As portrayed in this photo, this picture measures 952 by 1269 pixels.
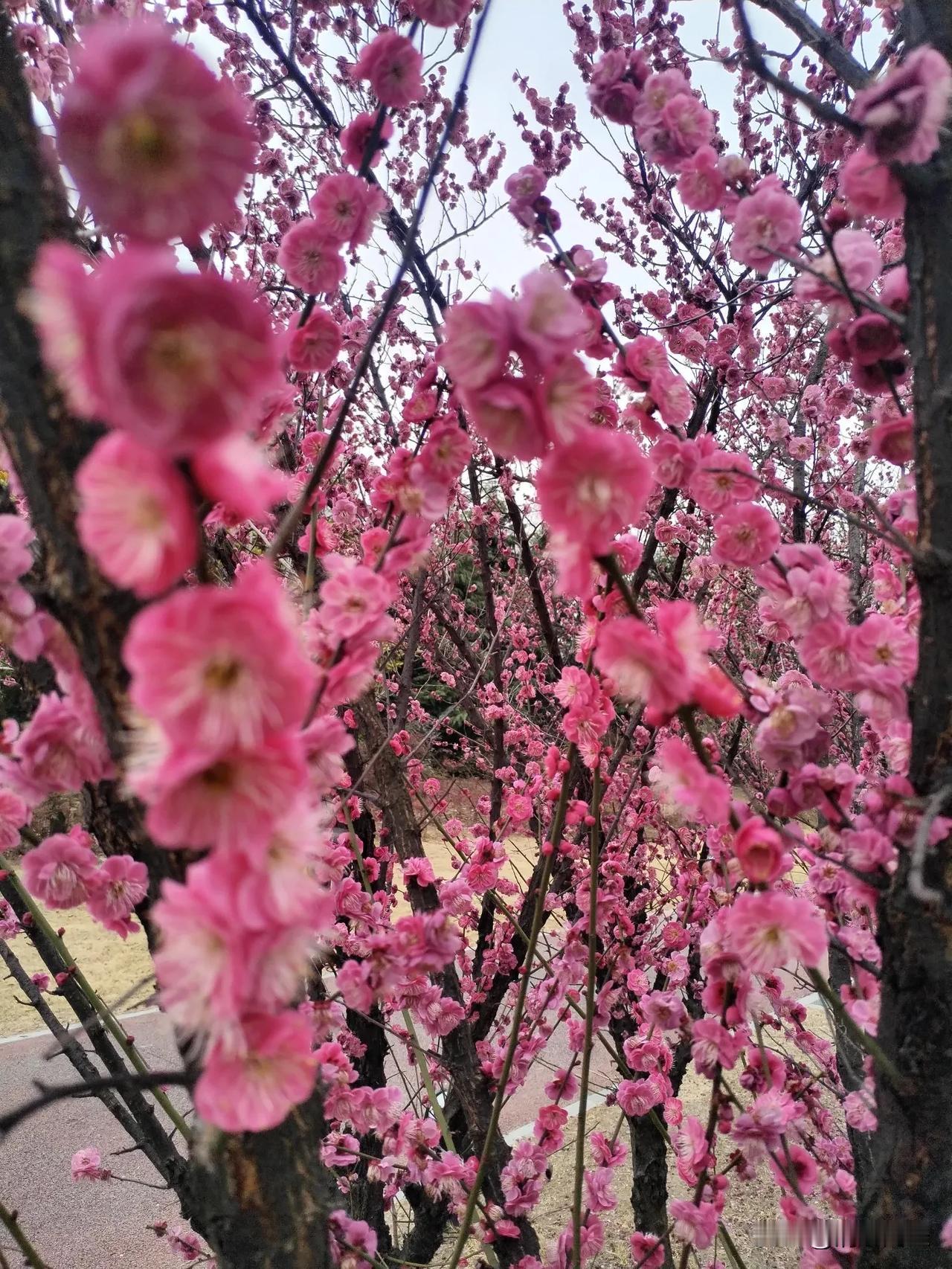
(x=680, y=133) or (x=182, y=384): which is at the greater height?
(x=680, y=133)

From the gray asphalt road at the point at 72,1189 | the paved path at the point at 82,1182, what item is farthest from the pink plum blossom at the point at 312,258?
the gray asphalt road at the point at 72,1189

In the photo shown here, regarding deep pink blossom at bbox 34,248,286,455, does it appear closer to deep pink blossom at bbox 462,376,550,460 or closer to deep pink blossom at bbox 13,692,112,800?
deep pink blossom at bbox 462,376,550,460

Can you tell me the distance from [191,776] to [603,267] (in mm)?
1160

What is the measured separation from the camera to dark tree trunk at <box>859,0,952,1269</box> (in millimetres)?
992

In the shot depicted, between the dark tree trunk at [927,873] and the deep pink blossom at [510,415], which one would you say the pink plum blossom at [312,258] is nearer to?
the deep pink blossom at [510,415]

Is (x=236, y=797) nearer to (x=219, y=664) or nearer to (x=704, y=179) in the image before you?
(x=219, y=664)

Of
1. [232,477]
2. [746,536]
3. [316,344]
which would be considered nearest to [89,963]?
[316,344]

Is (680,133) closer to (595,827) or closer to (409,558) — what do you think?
(409,558)

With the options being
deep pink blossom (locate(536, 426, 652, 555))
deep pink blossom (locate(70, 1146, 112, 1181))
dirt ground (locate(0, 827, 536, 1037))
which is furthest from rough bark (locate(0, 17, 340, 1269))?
dirt ground (locate(0, 827, 536, 1037))

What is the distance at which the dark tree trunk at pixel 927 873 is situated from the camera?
99 cm

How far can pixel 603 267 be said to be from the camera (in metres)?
1.27

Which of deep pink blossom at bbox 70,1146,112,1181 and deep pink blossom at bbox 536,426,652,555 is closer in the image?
deep pink blossom at bbox 536,426,652,555

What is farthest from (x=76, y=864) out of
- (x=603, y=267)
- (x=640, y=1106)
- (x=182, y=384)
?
(x=640, y=1106)

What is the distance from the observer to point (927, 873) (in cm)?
101
